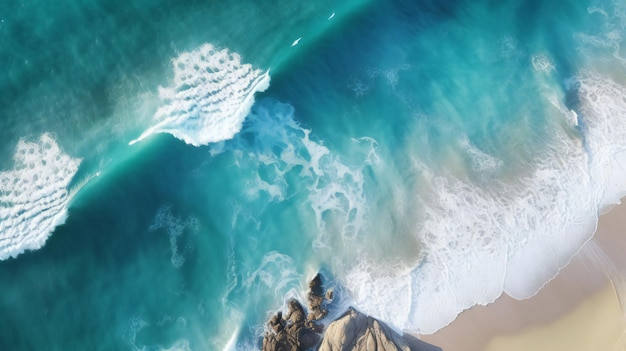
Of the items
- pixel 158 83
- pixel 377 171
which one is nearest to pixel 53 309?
pixel 158 83

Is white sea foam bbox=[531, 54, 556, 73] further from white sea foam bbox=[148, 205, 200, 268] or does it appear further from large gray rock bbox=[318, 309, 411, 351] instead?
white sea foam bbox=[148, 205, 200, 268]

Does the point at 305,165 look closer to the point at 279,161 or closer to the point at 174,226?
the point at 279,161

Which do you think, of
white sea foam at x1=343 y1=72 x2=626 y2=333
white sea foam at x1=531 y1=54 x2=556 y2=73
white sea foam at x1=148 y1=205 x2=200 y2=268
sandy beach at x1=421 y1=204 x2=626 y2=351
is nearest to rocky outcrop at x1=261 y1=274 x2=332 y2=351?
white sea foam at x1=343 y1=72 x2=626 y2=333

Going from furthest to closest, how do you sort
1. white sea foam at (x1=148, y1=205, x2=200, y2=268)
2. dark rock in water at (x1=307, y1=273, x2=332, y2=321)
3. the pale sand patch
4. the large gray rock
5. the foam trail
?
the foam trail → white sea foam at (x1=148, y1=205, x2=200, y2=268) → dark rock in water at (x1=307, y1=273, x2=332, y2=321) → the pale sand patch → the large gray rock

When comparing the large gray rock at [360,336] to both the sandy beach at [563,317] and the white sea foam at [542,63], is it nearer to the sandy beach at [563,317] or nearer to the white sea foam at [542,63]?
the sandy beach at [563,317]

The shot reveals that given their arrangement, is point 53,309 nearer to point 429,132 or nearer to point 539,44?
point 429,132

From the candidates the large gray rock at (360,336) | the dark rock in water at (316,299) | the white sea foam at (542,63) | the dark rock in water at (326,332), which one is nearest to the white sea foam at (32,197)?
the dark rock in water at (326,332)
